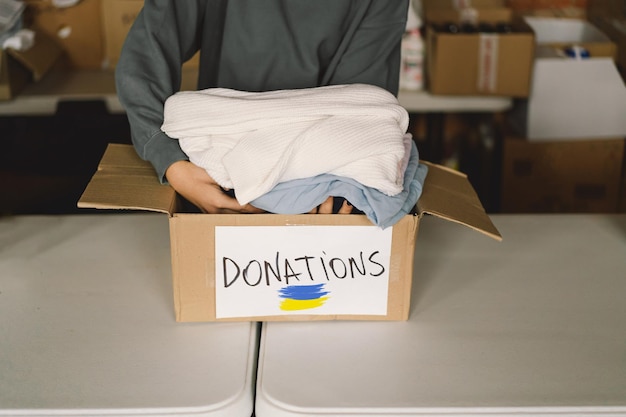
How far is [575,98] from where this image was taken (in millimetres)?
2447

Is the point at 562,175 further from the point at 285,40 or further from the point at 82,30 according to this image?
the point at 82,30

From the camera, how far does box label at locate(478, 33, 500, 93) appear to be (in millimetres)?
2359

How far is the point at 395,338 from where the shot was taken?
3.93 ft

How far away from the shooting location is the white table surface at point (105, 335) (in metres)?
1.04

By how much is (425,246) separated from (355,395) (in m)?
0.52

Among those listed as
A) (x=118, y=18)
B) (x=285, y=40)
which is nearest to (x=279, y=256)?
(x=285, y=40)

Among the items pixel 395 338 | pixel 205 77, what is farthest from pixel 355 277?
pixel 205 77

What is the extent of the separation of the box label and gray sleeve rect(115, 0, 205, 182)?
1.24m

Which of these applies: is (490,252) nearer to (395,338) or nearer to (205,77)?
(395,338)

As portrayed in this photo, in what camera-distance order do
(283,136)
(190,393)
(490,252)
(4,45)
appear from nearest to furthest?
(190,393) → (283,136) → (490,252) → (4,45)

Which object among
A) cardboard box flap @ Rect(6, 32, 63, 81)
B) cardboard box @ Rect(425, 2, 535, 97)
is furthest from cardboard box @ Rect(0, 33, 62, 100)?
cardboard box @ Rect(425, 2, 535, 97)

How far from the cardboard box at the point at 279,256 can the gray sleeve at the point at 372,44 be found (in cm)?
34

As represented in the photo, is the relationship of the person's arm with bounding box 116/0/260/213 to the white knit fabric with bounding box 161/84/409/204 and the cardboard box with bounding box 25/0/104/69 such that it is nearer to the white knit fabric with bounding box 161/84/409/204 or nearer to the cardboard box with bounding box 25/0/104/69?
the white knit fabric with bounding box 161/84/409/204

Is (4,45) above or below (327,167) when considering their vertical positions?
below
